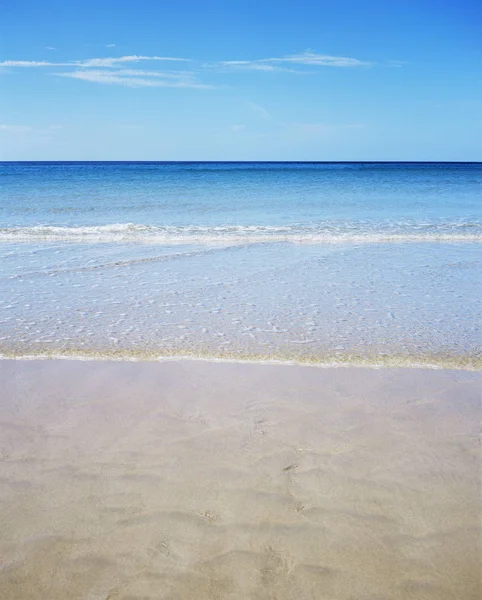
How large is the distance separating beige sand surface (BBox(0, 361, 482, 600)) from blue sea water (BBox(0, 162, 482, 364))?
89 centimetres

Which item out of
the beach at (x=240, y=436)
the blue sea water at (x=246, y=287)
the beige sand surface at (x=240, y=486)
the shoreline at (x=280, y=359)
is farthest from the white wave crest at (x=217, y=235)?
the beige sand surface at (x=240, y=486)

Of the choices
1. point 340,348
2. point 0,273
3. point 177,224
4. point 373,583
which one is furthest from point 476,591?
point 177,224

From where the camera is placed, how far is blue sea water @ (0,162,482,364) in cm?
537

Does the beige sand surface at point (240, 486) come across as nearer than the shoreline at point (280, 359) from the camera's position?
Yes

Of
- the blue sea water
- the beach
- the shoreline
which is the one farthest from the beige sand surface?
the blue sea water

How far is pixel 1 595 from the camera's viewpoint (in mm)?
2256

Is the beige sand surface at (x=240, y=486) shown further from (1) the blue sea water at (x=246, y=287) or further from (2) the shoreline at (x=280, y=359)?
(1) the blue sea water at (x=246, y=287)

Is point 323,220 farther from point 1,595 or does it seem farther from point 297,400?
point 1,595

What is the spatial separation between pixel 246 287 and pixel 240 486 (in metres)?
4.87

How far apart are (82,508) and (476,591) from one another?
205cm

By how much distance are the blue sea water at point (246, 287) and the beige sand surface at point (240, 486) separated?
2.90 feet

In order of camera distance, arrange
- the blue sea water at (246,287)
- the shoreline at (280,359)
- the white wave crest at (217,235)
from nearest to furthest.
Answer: the shoreline at (280,359)
the blue sea water at (246,287)
the white wave crest at (217,235)

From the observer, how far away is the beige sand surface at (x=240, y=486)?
2.35 metres

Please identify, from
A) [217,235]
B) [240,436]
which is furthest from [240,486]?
[217,235]
